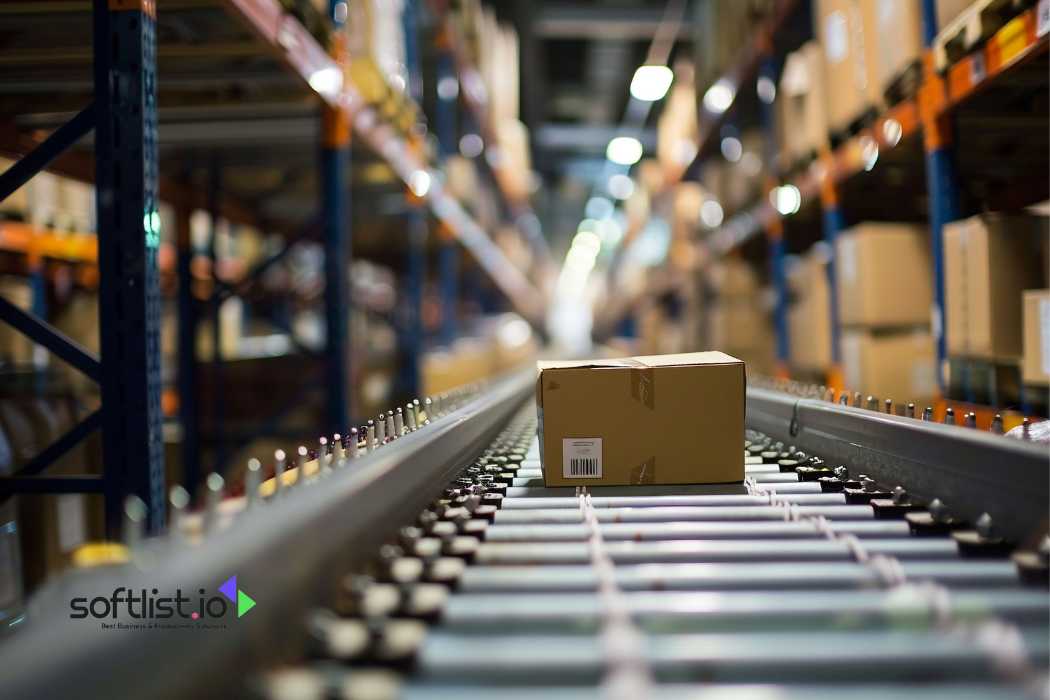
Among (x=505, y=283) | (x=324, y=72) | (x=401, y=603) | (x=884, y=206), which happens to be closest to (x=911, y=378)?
(x=884, y=206)

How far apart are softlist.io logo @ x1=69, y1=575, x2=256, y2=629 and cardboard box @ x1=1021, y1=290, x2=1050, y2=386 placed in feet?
9.21

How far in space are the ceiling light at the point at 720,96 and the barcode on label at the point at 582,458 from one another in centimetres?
547

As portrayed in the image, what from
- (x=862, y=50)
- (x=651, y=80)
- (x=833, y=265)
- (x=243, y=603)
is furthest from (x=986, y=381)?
(x=651, y=80)

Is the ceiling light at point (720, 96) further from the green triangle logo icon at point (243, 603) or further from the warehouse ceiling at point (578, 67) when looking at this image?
the green triangle logo icon at point (243, 603)

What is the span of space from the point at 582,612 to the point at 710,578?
25 cm

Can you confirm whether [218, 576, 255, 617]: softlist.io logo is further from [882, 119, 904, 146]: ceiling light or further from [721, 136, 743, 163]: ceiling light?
[721, 136, 743, 163]: ceiling light

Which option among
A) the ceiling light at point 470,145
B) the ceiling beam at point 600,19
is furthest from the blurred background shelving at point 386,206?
the ceiling beam at point 600,19

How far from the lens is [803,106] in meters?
5.20

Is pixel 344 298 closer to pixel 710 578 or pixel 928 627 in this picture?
pixel 710 578

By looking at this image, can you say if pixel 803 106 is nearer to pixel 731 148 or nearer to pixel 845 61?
pixel 845 61

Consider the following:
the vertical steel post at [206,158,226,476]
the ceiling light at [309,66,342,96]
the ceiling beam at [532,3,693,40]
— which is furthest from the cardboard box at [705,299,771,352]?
the ceiling beam at [532,3,693,40]

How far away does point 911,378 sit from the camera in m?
4.37

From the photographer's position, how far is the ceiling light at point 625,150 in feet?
50.2

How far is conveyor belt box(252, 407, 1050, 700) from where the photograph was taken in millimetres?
894
